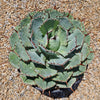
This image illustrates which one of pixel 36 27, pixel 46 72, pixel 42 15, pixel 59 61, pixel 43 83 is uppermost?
pixel 42 15

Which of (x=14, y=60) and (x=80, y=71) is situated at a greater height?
(x=14, y=60)

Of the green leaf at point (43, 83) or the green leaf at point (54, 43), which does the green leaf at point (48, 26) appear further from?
the green leaf at point (43, 83)

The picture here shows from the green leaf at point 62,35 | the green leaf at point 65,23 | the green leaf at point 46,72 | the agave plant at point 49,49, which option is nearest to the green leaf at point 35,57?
the agave plant at point 49,49

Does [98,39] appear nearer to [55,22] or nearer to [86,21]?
[86,21]

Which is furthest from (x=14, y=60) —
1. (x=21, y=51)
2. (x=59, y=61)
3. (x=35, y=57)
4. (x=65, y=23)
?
(x=65, y=23)

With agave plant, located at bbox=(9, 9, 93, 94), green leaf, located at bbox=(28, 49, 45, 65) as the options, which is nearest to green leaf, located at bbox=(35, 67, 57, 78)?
agave plant, located at bbox=(9, 9, 93, 94)

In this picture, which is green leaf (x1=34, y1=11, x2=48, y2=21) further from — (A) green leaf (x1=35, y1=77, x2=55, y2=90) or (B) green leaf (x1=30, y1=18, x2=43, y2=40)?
(A) green leaf (x1=35, y1=77, x2=55, y2=90)

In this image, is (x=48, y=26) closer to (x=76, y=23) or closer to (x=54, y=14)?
(x=54, y=14)
